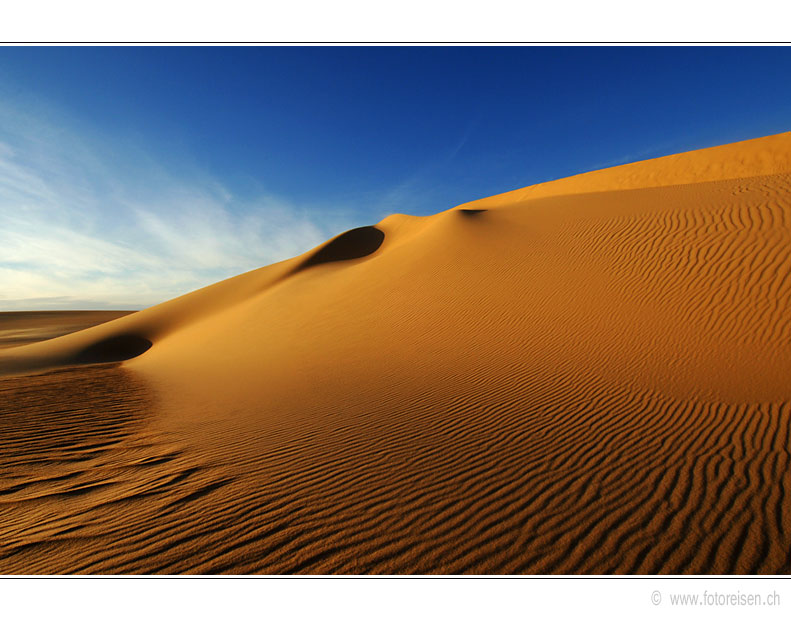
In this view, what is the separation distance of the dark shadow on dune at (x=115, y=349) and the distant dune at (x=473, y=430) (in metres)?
6.49

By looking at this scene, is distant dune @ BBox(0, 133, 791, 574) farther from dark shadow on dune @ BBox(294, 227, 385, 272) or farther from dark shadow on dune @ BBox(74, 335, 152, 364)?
dark shadow on dune @ BBox(294, 227, 385, 272)

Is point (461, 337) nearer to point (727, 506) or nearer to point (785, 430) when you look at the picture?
point (785, 430)

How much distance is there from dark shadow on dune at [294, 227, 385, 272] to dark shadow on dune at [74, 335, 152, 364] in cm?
1094

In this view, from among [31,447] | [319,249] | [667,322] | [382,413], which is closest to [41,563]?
[31,447]

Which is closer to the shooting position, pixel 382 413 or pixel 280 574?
pixel 280 574

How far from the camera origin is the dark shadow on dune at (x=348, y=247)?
1111 inches

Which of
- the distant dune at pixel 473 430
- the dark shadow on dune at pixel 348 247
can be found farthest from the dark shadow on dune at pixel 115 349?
the dark shadow on dune at pixel 348 247

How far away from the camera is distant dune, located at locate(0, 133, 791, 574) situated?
2.68m

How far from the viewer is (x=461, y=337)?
34.9 feet

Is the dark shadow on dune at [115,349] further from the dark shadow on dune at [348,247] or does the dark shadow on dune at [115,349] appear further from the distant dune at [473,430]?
the dark shadow on dune at [348,247]

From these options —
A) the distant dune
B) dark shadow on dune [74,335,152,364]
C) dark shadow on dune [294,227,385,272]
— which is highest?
dark shadow on dune [294,227,385,272]

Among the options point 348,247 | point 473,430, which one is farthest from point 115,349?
point 473,430

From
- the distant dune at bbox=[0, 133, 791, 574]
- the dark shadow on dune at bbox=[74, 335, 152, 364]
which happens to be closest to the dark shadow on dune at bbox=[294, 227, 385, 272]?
the dark shadow on dune at bbox=[74, 335, 152, 364]

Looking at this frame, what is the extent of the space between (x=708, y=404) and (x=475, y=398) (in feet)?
11.1
